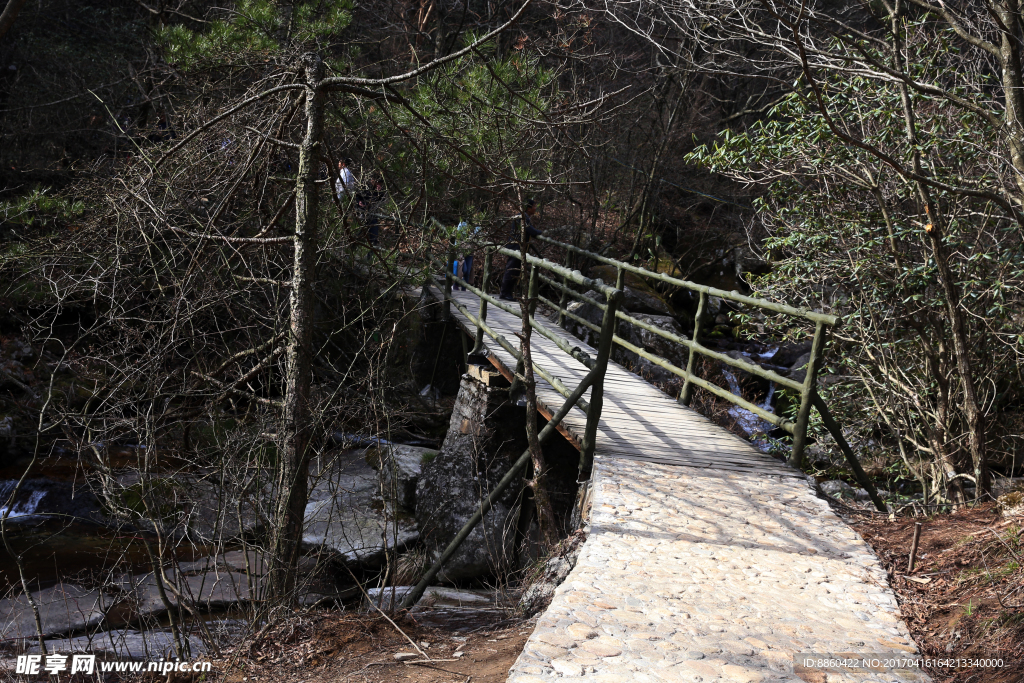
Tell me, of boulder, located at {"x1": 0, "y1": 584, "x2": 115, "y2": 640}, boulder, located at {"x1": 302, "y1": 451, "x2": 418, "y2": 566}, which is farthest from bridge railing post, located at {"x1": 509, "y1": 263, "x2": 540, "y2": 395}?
boulder, located at {"x1": 0, "y1": 584, "x2": 115, "y2": 640}

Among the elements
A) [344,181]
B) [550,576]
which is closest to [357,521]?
[344,181]

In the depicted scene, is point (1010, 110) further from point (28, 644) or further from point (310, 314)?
point (28, 644)

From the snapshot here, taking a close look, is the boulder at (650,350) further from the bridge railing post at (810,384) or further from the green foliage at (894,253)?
the bridge railing post at (810,384)

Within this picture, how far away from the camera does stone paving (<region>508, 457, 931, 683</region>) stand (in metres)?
3.16

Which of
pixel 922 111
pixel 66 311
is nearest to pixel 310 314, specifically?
pixel 922 111

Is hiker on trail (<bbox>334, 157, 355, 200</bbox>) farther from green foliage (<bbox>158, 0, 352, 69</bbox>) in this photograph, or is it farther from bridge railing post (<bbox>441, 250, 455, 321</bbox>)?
bridge railing post (<bbox>441, 250, 455, 321</bbox>)

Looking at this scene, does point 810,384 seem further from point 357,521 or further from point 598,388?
point 357,521

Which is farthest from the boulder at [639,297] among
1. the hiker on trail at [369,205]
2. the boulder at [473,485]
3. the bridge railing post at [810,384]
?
the bridge railing post at [810,384]

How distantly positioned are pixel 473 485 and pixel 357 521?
124 cm

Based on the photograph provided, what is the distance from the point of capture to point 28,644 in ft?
19.9

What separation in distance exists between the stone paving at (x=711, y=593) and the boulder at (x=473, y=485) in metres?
2.78

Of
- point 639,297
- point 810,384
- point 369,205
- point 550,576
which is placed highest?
point 369,205

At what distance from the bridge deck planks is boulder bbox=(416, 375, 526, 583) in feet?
1.79

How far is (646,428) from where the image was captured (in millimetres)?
6473
